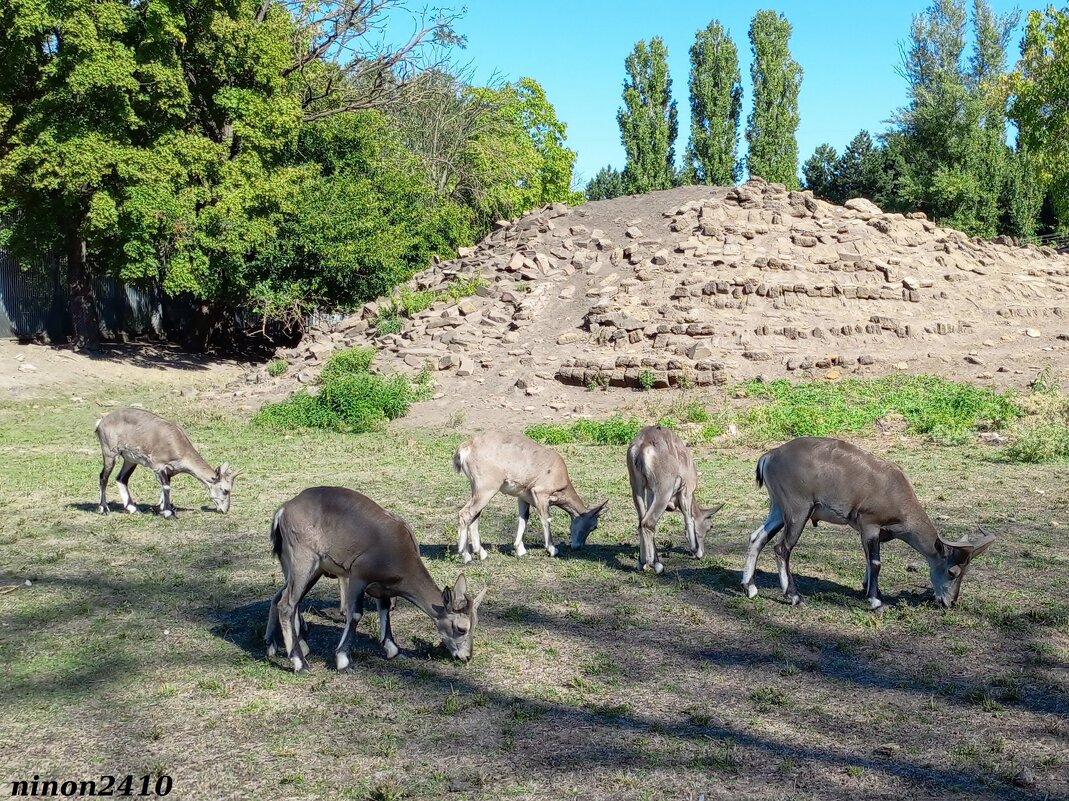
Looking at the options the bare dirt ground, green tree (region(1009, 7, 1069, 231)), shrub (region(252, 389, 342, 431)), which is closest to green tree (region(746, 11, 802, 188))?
green tree (region(1009, 7, 1069, 231))

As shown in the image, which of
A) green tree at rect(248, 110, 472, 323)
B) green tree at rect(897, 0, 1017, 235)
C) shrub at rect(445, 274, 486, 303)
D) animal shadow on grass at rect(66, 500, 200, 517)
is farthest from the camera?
green tree at rect(897, 0, 1017, 235)

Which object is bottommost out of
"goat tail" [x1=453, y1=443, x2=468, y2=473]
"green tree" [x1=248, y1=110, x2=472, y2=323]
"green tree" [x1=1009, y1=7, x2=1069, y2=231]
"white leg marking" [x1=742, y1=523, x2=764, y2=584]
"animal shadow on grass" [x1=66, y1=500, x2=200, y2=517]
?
"animal shadow on grass" [x1=66, y1=500, x2=200, y2=517]

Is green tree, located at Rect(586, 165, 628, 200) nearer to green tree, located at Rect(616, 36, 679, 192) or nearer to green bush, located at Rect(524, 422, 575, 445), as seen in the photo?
green tree, located at Rect(616, 36, 679, 192)

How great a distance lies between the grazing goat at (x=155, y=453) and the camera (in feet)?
45.8

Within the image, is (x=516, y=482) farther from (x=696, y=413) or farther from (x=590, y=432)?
(x=696, y=413)

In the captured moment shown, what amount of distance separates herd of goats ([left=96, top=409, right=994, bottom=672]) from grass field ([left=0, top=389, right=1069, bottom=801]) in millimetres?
348

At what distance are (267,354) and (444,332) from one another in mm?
13094

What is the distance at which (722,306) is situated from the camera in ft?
90.1

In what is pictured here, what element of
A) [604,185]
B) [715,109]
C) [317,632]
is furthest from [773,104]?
[317,632]

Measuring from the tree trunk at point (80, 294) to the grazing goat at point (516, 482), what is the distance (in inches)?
1066

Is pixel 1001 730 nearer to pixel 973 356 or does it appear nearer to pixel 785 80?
pixel 973 356

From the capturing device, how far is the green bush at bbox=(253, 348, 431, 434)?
909 inches

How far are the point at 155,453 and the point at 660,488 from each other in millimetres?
7170

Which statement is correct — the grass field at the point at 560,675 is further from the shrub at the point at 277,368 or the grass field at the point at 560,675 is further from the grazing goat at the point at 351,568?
the shrub at the point at 277,368
